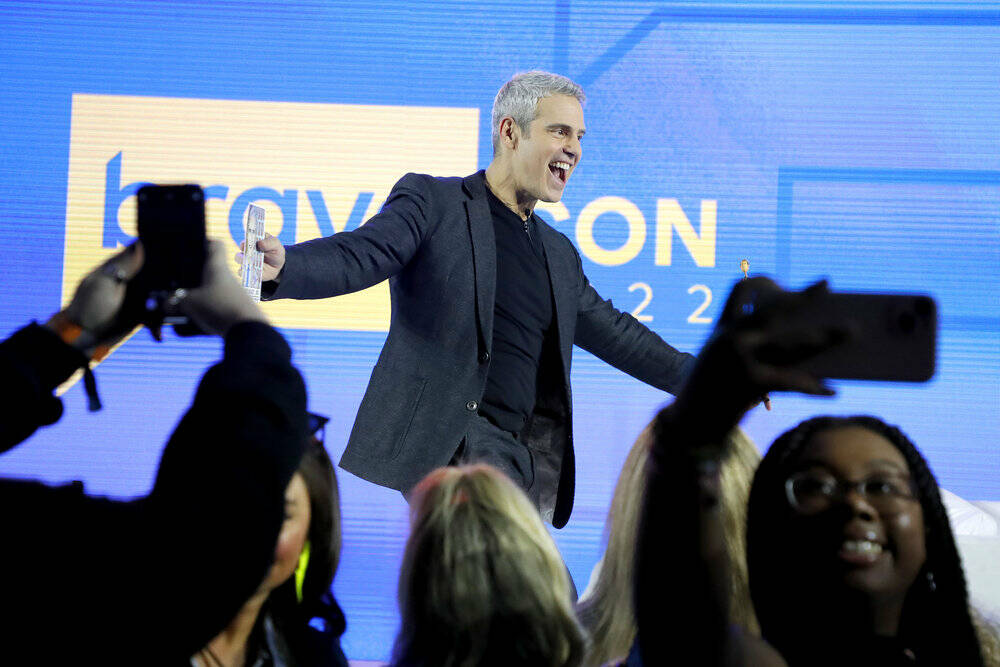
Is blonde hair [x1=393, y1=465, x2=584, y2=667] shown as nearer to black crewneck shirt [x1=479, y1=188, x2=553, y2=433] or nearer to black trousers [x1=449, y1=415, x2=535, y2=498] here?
black trousers [x1=449, y1=415, x2=535, y2=498]

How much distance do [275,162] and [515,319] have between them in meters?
1.42

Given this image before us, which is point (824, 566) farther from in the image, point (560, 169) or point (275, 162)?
point (275, 162)

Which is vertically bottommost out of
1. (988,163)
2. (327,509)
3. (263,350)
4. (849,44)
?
(327,509)

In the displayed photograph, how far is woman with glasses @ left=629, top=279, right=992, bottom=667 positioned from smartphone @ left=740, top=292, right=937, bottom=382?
6.6 inches

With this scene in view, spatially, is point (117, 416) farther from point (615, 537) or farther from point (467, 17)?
point (615, 537)

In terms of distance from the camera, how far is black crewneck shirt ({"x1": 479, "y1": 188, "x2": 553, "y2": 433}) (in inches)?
102

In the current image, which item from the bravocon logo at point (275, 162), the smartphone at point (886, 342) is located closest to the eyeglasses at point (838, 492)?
the smartphone at point (886, 342)

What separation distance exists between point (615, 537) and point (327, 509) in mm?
501

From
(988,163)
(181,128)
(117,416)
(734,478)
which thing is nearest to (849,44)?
(988,163)

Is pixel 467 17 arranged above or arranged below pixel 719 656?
above

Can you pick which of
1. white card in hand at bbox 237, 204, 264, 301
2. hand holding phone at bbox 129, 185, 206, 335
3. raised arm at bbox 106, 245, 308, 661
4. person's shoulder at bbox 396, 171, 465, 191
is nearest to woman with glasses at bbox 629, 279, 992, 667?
raised arm at bbox 106, 245, 308, 661

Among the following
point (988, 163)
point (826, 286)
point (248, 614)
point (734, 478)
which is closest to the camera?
point (826, 286)

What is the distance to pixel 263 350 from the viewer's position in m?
0.95

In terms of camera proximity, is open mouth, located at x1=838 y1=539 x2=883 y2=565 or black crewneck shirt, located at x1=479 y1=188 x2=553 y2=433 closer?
open mouth, located at x1=838 y1=539 x2=883 y2=565
